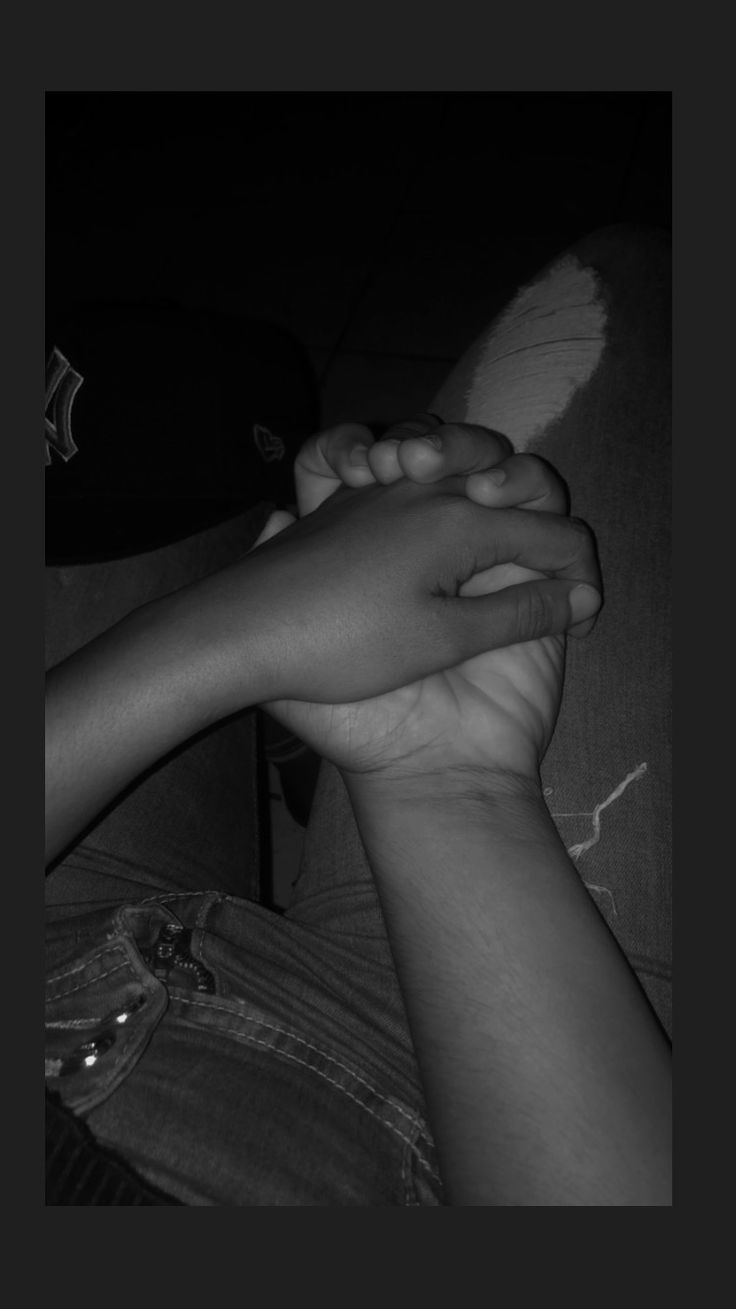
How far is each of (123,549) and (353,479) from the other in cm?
25

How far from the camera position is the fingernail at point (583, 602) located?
1.97ft

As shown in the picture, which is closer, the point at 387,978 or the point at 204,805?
the point at 387,978

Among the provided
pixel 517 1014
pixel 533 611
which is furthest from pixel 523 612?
pixel 517 1014

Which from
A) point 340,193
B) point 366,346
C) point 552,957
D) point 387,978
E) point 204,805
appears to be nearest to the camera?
point 552,957

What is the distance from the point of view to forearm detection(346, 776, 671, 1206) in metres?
0.44

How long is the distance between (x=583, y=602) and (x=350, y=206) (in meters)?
1.53

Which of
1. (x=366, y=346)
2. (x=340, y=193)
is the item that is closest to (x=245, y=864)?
(x=366, y=346)

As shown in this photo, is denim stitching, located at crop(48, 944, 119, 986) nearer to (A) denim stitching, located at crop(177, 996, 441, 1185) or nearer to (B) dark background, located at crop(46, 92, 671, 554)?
(A) denim stitching, located at crop(177, 996, 441, 1185)

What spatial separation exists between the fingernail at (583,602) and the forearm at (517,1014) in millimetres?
124

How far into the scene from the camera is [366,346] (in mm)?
1630

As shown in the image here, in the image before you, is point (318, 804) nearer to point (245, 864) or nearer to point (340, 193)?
point (245, 864)

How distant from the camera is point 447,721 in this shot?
58cm

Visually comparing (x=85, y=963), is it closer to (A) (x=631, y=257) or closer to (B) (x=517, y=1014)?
(B) (x=517, y=1014)

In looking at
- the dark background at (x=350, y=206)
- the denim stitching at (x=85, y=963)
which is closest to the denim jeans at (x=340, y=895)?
the denim stitching at (x=85, y=963)
